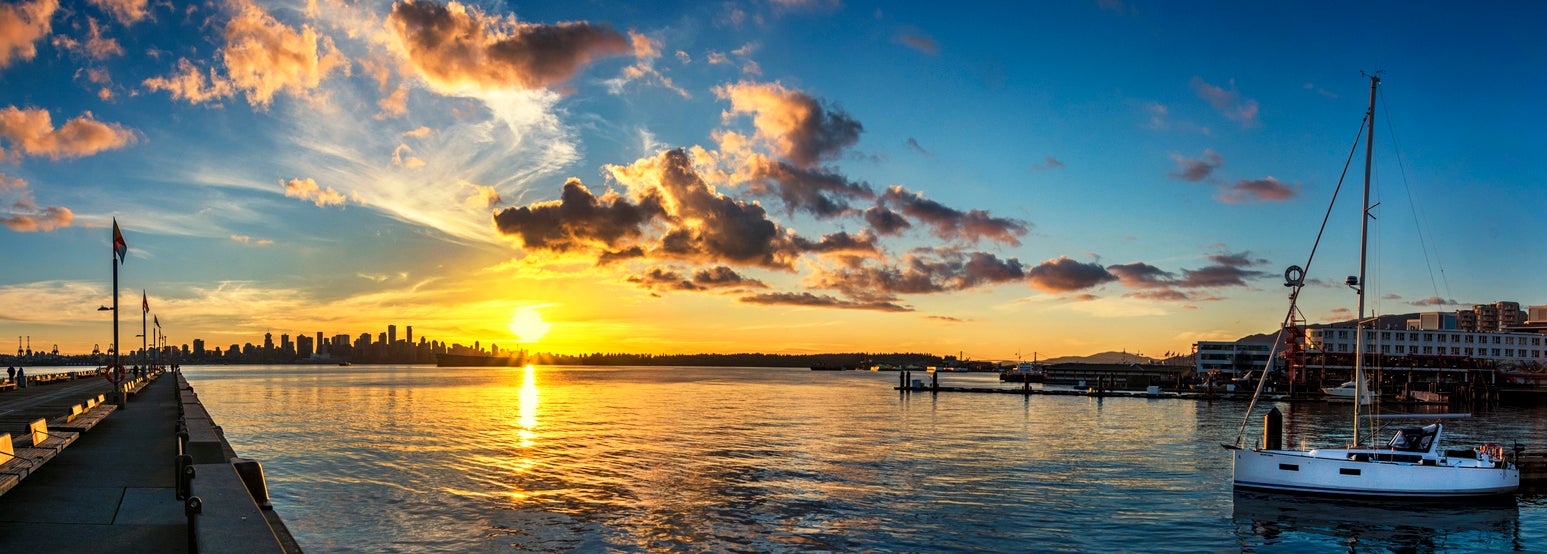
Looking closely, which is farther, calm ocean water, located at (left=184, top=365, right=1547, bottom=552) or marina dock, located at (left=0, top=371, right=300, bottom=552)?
calm ocean water, located at (left=184, top=365, right=1547, bottom=552)

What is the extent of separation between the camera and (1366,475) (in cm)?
3747

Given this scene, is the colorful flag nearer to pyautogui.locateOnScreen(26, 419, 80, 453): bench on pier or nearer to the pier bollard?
pyautogui.locateOnScreen(26, 419, 80, 453): bench on pier

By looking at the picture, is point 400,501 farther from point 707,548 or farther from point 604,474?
point 707,548

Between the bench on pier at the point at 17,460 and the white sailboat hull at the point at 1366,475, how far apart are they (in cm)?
4036

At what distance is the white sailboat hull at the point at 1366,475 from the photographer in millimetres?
37375

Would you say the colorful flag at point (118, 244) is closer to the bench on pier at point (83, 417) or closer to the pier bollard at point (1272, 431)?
the bench on pier at point (83, 417)

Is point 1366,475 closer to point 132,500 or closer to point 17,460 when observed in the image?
point 132,500

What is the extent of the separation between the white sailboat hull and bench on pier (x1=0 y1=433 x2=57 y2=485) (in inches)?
1589

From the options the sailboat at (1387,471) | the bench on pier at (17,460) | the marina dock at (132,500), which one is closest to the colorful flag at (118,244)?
the marina dock at (132,500)

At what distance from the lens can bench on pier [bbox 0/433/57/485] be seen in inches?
747

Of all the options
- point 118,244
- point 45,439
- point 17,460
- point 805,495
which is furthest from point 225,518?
point 118,244

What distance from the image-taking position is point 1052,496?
37219mm

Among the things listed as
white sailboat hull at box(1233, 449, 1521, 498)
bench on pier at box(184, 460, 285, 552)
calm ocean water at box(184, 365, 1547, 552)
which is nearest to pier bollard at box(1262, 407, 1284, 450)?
calm ocean water at box(184, 365, 1547, 552)

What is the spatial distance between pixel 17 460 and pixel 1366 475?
44334 mm
